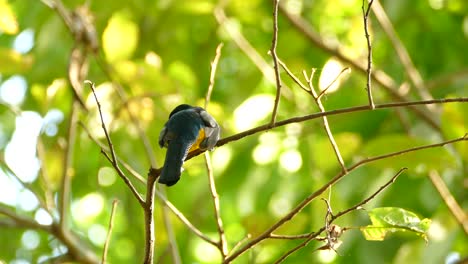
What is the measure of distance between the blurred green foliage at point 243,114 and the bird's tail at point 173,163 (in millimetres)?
984

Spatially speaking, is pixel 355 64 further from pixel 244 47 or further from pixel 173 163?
pixel 173 163

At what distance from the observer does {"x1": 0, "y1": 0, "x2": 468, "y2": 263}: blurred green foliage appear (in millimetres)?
3705

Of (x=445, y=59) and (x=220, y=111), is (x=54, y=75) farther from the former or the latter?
(x=445, y=59)

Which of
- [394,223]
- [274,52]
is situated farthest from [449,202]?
[274,52]

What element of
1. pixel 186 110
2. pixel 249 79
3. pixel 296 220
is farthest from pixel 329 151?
pixel 186 110

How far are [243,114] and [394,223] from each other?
209 cm

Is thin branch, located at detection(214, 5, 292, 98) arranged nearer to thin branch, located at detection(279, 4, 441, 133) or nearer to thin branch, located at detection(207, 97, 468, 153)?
thin branch, located at detection(279, 4, 441, 133)

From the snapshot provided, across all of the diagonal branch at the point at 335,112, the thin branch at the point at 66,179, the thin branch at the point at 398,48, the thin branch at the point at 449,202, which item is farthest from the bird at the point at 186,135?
the thin branch at the point at 398,48

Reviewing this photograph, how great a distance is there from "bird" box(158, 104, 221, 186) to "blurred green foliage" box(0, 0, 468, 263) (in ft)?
2.77

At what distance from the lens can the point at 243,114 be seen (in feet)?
14.0

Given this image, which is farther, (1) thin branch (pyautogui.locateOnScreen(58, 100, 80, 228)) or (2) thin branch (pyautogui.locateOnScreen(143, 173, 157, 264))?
(1) thin branch (pyautogui.locateOnScreen(58, 100, 80, 228))

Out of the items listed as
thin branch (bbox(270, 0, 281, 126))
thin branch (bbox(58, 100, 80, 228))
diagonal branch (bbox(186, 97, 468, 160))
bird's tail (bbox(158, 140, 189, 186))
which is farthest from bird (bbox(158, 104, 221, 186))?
thin branch (bbox(58, 100, 80, 228))

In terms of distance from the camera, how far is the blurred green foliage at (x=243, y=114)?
12.2 ft

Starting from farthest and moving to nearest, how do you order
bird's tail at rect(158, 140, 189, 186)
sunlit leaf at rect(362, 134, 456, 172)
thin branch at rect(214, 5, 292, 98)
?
thin branch at rect(214, 5, 292, 98) → sunlit leaf at rect(362, 134, 456, 172) → bird's tail at rect(158, 140, 189, 186)
